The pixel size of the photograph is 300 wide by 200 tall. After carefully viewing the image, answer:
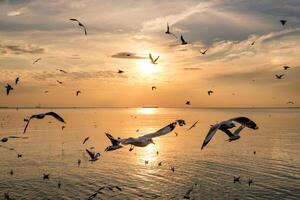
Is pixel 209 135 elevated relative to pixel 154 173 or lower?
elevated

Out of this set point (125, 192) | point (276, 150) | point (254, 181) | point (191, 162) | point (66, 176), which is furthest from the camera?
point (276, 150)

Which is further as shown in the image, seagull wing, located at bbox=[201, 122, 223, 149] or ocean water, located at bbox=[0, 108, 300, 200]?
ocean water, located at bbox=[0, 108, 300, 200]

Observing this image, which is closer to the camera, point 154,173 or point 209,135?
point 209,135

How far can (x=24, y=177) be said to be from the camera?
46188 mm

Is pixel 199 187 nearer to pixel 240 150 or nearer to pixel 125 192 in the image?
pixel 125 192

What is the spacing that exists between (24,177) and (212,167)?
26.6 metres

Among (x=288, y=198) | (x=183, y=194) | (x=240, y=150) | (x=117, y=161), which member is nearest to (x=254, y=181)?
(x=288, y=198)

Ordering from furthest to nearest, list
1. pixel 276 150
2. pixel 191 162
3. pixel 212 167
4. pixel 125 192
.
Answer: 1. pixel 276 150
2. pixel 191 162
3. pixel 212 167
4. pixel 125 192

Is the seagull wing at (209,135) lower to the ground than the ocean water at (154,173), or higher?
higher

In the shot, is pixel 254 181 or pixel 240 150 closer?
pixel 254 181

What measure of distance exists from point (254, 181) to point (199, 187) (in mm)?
7762

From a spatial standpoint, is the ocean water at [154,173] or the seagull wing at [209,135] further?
the ocean water at [154,173]

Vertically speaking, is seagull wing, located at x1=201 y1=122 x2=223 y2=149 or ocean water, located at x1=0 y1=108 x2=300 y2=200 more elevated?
seagull wing, located at x1=201 y1=122 x2=223 y2=149

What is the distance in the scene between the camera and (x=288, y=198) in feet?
124
